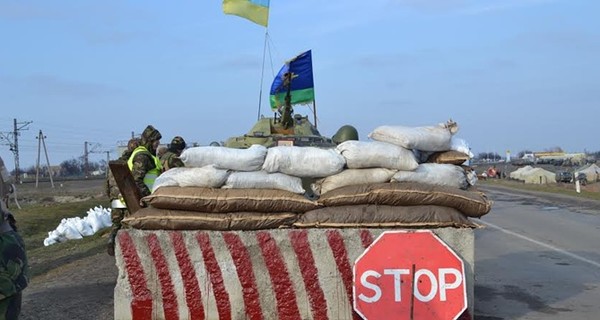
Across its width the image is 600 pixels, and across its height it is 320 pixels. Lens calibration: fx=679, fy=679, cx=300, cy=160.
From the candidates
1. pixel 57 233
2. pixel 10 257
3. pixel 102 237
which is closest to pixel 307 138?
pixel 102 237

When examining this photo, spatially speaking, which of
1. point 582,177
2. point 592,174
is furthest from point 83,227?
point 592,174

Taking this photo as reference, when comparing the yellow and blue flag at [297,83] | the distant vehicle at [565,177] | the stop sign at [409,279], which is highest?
the yellow and blue flag at [297,83]

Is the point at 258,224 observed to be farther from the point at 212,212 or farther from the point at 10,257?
the point at 10,257

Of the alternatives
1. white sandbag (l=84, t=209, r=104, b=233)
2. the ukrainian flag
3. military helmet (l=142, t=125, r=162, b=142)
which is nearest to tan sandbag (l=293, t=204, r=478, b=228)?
military helmet (l=142, t=125, r=162, b=142)

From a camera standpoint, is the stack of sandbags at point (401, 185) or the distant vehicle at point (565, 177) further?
the distant vehicle at point (565, 177)

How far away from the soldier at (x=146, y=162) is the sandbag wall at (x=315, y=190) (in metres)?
1.78

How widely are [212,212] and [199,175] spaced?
0.32 metres

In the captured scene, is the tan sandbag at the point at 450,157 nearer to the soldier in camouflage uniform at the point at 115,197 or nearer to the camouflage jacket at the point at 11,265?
the camouflage jacket at the point at 11,265

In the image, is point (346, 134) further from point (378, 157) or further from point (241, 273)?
point (241, 273)

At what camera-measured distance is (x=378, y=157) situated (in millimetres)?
5570

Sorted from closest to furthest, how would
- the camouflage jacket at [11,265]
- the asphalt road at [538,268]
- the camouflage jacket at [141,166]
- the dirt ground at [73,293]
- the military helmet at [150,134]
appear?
the camouflage jacket at [11,265] < the dirt ground at [73,293] < the asphalt road at [538,268] < the camouflage jacket at [141,166] < the military helmet at [150,134]

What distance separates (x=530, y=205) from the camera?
22.4m

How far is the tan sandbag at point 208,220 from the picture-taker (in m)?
5.30

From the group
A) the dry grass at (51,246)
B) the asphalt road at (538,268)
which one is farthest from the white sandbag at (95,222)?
the asphalt road at (538,268)
